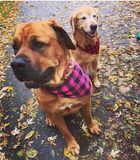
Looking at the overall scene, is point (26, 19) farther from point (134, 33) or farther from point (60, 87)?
point (60, 87)

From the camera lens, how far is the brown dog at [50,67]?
1314 millimetres

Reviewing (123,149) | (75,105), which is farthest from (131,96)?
(75,105)

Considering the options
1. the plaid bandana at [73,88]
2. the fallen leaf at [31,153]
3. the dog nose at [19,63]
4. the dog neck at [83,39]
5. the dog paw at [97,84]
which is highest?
the dog nose at [19,63]

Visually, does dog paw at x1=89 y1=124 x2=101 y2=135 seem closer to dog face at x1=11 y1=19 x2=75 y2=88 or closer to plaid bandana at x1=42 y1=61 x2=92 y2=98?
plaid bandana at x1=42 y1=61 x2=92 y2=98

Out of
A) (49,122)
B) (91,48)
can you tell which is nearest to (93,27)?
(91,48)

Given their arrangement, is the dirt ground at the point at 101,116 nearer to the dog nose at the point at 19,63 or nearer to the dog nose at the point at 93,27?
the dog nose at the point at 93,27

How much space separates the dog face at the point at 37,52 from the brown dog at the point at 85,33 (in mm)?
1328

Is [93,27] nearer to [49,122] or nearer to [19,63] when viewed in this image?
[19,63]

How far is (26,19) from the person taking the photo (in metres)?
7.28

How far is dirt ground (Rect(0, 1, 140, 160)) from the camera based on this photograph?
2.22 meters

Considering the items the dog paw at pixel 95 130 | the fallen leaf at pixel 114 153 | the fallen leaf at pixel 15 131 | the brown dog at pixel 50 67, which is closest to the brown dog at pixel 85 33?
the brown dog at pixel 50 67

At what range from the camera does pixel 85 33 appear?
2.69 m

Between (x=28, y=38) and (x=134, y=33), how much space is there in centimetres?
411

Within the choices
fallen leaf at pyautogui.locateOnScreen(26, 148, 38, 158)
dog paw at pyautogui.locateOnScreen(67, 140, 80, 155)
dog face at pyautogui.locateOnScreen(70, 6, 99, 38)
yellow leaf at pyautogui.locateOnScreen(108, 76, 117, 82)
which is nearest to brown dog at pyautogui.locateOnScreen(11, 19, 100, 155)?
dog paw at pyautogui.locateOnScreen(67, 140, 80, 155)
